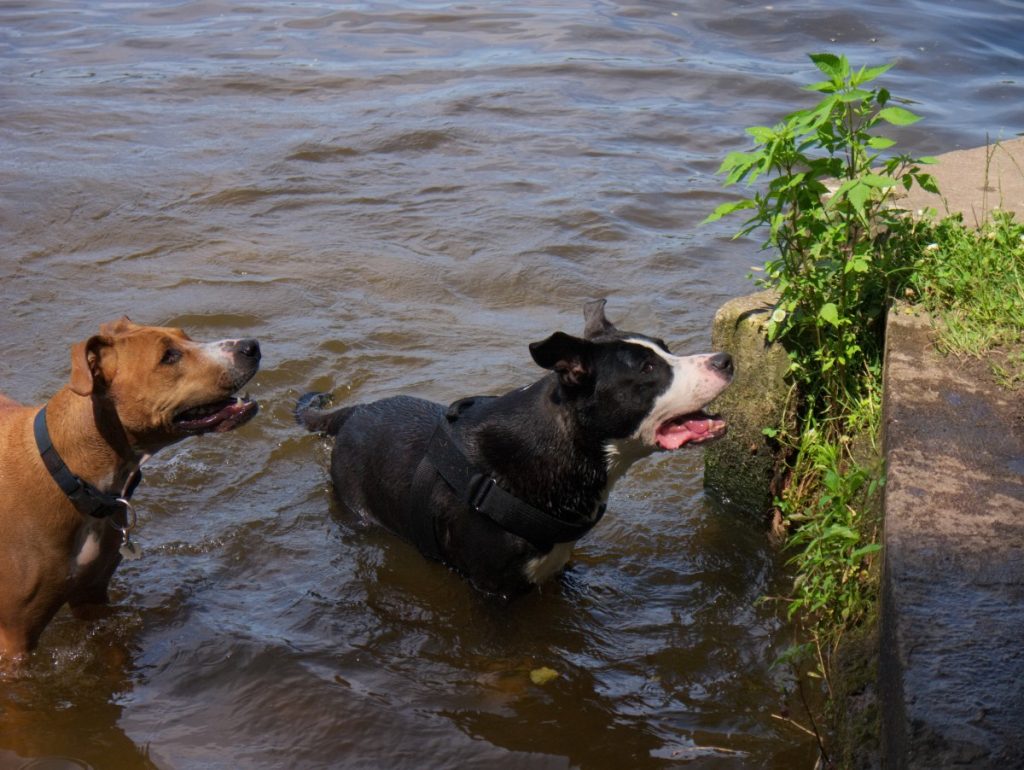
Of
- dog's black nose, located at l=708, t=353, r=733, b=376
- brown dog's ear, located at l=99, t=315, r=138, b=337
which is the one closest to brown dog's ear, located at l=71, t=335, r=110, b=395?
brown dog's ear, located at l=99, t=315, r=138, b=337

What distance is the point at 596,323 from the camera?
196 inches

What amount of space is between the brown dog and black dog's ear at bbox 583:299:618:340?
1429 millimetres

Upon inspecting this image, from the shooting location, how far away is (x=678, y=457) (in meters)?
6.58

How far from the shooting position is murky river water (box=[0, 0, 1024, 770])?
476 cm

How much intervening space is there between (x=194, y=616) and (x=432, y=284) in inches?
150

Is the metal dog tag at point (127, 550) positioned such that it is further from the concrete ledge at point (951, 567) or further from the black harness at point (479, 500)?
the concrete ledge at point (951, 567)

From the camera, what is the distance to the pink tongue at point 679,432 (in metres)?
4.62

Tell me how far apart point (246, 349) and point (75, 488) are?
89 centimetres

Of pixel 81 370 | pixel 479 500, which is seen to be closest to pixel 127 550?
pixel 81 370

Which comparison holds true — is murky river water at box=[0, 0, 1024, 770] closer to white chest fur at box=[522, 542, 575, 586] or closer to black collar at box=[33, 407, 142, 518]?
white chest fur at box=[522, 542, 575, 586]

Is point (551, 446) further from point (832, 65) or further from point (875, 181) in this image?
point (832, 65)

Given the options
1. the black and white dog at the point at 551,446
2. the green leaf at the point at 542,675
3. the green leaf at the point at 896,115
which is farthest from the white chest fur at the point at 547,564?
the green leaf at the point at 896,115

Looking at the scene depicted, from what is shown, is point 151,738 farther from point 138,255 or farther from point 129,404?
point 138,255

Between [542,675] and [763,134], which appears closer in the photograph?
[542,675]
